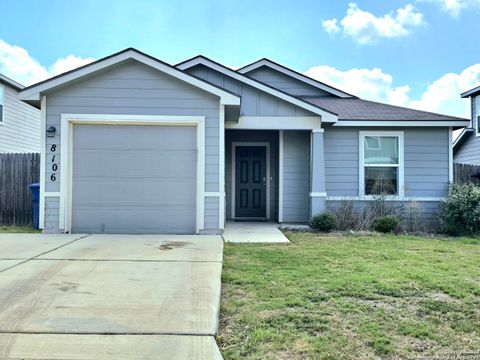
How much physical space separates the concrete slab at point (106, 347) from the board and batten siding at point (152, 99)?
5204 millimetres

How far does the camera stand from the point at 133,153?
8.23 m

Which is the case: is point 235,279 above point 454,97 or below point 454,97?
below

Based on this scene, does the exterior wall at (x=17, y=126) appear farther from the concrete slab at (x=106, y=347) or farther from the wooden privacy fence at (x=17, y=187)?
the concrete slab at (x=106, y=347)

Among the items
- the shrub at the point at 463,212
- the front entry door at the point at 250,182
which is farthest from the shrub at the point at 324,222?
the shrub at the point at 463,212

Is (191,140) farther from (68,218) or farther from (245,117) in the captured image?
(68,218)

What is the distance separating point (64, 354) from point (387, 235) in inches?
290

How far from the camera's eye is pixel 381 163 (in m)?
10.3

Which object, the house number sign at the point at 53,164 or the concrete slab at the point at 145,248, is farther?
the house number sign at the point at 53,164

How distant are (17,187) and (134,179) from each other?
3.83m

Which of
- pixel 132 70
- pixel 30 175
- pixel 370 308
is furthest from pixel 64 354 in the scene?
pixel 30 175

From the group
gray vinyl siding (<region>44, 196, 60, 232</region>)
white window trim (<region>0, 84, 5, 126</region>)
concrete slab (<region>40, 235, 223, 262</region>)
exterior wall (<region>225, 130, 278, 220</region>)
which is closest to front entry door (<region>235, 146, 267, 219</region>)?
exterior wall (<region>225, 130, 278, 220</region>)

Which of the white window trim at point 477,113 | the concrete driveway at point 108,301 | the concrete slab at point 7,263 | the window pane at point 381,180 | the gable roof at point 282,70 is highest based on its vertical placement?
the gable roof at point 282,70

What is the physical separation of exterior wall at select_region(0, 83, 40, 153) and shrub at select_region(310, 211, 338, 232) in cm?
1214

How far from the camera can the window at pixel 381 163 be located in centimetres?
1024
